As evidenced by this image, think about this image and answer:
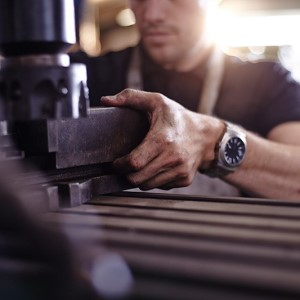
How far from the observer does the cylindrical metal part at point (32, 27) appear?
22.3 inches

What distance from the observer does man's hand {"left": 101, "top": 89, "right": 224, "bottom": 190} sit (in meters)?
0.85

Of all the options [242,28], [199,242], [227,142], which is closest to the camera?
[199,242]

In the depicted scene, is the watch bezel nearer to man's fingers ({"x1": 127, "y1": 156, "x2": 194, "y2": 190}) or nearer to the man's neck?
man's fingers ({"x1": 127, "y1": 156, "x2": 194, "y2": 190})

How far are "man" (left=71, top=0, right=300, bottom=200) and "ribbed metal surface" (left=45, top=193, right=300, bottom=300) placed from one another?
0.91 ft

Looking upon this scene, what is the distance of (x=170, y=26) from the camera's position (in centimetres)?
159

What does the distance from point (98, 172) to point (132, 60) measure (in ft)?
3.09

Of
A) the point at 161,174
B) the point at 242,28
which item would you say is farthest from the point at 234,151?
the point at 242,28

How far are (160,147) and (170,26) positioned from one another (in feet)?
2.66

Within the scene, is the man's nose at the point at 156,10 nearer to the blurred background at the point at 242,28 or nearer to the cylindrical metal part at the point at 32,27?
the cylindrical metal part at the point at 32,27

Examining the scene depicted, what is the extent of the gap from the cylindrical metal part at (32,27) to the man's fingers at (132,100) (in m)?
0.28

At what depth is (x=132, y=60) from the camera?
1.73m

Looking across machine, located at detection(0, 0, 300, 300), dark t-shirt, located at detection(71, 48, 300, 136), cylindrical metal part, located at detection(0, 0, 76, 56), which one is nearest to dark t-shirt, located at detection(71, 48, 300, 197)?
dark t-shirt, located at detection(71, 48, 300, 136)

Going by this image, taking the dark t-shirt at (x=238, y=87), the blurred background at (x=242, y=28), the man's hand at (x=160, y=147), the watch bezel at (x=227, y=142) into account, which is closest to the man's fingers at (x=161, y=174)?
the man's hand at (x=160, y=147)

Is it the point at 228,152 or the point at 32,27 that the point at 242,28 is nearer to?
the point at 228,152
